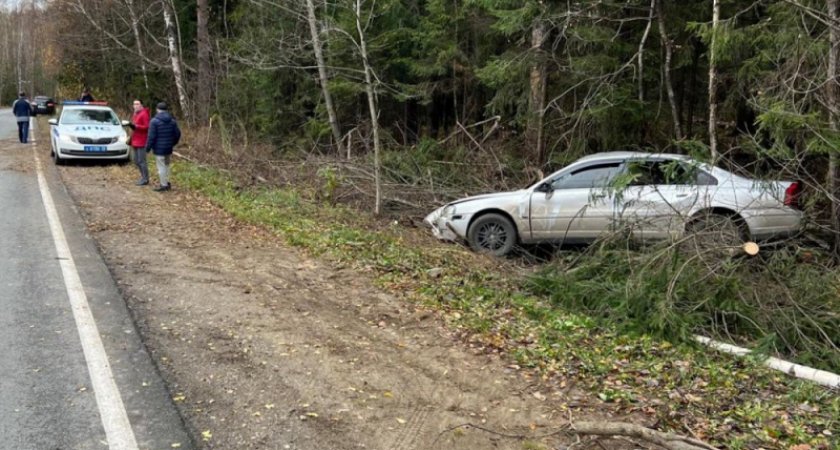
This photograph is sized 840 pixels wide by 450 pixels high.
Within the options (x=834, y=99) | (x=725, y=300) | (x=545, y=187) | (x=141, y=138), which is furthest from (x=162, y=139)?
(x=834, y=99)

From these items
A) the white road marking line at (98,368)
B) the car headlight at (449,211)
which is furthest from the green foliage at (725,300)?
the white road marking line at (98,368)

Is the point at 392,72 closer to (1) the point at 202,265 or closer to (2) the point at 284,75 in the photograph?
(2) the point at 284,75

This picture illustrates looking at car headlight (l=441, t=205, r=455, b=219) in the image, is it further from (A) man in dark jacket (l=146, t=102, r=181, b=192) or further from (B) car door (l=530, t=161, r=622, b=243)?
(A) man in dark jacket (l=146, t=102, r=181, b=192)

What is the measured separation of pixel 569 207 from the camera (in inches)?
403

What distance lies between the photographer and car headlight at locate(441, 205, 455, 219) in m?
10.9

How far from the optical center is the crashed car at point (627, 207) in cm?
774

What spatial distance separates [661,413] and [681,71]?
1357 centimetres

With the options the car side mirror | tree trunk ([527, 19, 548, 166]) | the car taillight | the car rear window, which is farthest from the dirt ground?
tree trunk ([527, 19, 548, 166])

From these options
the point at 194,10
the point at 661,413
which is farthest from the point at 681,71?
the point at 194,10

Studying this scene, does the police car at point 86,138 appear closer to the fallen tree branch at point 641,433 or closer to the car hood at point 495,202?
the car hood at point 495,202

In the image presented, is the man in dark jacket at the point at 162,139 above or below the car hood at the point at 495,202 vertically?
above

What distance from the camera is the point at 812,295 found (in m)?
6.74

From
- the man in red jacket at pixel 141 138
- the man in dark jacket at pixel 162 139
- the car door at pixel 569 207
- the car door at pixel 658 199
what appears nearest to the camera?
the car door at pixel 658 199

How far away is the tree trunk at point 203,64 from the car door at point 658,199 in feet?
58.0
